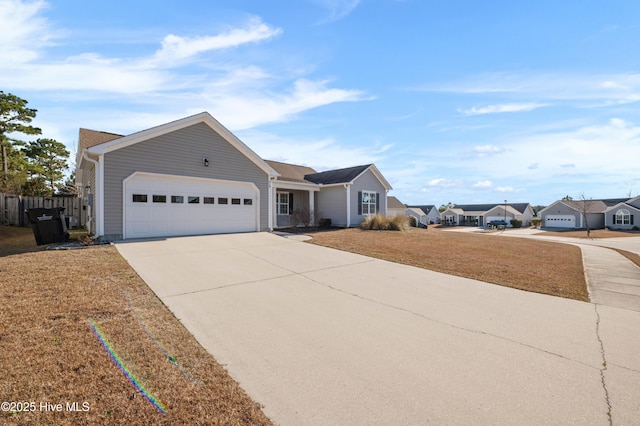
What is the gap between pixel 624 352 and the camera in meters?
3.63

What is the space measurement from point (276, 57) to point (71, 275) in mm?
8542

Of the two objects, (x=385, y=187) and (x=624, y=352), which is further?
(x=385, y=187)

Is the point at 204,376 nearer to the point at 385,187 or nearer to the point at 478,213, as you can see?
the point at 385,187

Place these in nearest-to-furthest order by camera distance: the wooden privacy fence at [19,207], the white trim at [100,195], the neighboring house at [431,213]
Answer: the white trim at [100,195], the wooden privacy fence at [19,207], the neighboring house at [431,213]

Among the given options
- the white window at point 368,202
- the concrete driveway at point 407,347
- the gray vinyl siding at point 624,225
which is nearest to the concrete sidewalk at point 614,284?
the concrete driveway at point 407,347

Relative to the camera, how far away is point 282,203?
65.4ft

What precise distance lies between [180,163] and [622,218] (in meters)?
59.2

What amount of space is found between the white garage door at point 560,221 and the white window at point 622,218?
187 inches

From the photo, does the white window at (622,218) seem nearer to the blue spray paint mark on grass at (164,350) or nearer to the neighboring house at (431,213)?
the neighboring house at (431,213)

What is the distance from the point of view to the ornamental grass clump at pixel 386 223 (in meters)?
17.4

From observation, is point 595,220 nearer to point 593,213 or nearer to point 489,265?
point 593,213

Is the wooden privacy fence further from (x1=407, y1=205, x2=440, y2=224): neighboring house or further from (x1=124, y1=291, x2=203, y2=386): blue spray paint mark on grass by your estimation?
(x1=407, y1=205, x2=440, y2=224): neighboring house

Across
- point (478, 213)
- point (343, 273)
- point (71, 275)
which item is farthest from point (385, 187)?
point (478, 213)

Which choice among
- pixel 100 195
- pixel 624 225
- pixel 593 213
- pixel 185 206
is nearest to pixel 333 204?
pixel 185 206
